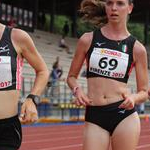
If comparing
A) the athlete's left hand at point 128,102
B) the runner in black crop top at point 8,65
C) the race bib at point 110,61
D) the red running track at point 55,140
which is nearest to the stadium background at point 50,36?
the red running track at point 55,140

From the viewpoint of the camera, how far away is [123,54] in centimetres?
420

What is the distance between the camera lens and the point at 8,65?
348 cm

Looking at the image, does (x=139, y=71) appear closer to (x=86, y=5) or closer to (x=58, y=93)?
(x=86, y=5)

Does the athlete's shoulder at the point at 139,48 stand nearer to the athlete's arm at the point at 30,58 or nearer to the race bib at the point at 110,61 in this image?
the race bib at the point at 110,61

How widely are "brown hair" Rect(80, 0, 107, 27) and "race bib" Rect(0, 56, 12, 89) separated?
1.23 m

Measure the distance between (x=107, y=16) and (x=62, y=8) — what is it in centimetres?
3494

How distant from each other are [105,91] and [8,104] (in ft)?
3.10

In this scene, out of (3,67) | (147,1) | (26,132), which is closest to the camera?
(3,67)

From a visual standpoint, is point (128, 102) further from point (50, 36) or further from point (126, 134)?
point (50, 36)

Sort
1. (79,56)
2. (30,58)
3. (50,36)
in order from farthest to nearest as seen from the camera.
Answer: (50,36) → (79,56) → (30,58)

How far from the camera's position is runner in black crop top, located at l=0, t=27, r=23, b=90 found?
11.4ft

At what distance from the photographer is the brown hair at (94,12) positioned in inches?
175

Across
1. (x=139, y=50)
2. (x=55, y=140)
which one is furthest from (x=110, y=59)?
(x=55, y=140)

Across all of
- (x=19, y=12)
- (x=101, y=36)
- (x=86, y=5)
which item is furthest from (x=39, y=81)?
(x=19, y=12)
